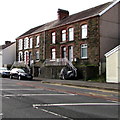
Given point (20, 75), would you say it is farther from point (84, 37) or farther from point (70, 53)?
point (84, 37)

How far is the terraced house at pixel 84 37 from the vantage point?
85.9ft

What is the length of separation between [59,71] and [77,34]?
5.80 m

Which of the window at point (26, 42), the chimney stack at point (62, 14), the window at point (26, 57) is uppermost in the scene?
the chimney stack at point (62, 14)

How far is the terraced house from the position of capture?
1030 inches

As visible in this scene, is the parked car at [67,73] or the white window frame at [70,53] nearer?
the parked car at [67,73]

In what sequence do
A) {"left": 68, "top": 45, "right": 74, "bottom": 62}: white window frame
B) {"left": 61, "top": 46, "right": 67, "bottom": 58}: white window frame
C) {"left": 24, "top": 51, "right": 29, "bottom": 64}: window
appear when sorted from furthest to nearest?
1. {"left": 24, "top": 51, "right": 29, "bottom": 64}: window
2. {"left": 61, "top": 46, "right": 67, "bottom": 58}: white window frame
3. {"left": 68, "top": 45, "right": 74, "bottom": 62}: white window frame

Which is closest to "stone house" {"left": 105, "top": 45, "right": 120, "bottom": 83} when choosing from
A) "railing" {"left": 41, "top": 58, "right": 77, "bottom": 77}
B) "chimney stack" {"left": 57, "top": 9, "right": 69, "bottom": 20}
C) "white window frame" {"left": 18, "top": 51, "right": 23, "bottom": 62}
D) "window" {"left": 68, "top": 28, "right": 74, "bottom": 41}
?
"railing" {"left": 41, "top": 58, "right": 77, "bottom": 77}

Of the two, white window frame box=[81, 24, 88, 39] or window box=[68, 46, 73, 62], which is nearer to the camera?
white window frame box=[81, 24, 88, 39]

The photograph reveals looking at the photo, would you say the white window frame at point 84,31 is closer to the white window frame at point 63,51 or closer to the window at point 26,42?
the white window frame at point 63,51

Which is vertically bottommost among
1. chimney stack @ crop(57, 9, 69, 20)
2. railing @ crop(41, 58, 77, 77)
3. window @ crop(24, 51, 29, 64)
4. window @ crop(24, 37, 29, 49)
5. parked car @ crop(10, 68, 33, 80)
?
parked car @ crop(10, 68, 33, 80)

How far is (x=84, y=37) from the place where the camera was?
28.0 metres

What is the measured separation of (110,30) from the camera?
27.6 meters

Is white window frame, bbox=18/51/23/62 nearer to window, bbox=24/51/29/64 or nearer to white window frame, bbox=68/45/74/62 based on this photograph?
window, bbox=24/51/29/64

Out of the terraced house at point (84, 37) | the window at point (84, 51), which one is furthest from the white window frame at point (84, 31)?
the window at point (84, 51)
